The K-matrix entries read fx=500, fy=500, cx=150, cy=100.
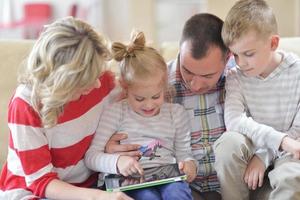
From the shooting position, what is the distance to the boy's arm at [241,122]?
58.9 inches

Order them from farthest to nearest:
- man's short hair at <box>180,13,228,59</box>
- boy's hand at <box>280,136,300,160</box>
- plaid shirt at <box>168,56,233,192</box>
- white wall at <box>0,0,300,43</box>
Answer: white wall at <box>0,0,300,43</box>
plaid shirt at <box>168,56,233,192</box>
man's short hair at <box>180,13,228,59</box>
boy's hand at <box>280,136,300,160</box>

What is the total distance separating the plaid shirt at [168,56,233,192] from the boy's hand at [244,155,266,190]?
0.61 ft

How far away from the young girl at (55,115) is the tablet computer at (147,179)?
56mm

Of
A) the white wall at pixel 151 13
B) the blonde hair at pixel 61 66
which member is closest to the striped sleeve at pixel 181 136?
the blonde hair at pixel 61 66

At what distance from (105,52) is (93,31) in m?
0.07

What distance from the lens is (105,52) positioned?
55.4 inches

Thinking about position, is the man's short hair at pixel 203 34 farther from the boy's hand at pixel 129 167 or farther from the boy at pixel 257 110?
the boy's hand at pixel 129 167

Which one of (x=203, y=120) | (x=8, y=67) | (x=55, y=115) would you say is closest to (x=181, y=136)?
(x=203, y=120)

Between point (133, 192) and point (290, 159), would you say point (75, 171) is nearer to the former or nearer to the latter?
point (133, 192)

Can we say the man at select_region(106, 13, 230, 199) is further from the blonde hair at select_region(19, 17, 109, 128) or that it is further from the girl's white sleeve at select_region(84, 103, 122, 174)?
the blonde hair at select_region(19, 17, 109, 128)

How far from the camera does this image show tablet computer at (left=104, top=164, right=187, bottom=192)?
1428mm

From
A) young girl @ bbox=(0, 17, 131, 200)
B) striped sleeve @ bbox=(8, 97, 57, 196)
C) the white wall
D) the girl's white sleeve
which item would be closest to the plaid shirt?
the girl's white sleeve

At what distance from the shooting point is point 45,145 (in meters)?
1.43

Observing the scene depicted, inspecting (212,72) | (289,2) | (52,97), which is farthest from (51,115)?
(289,2)
